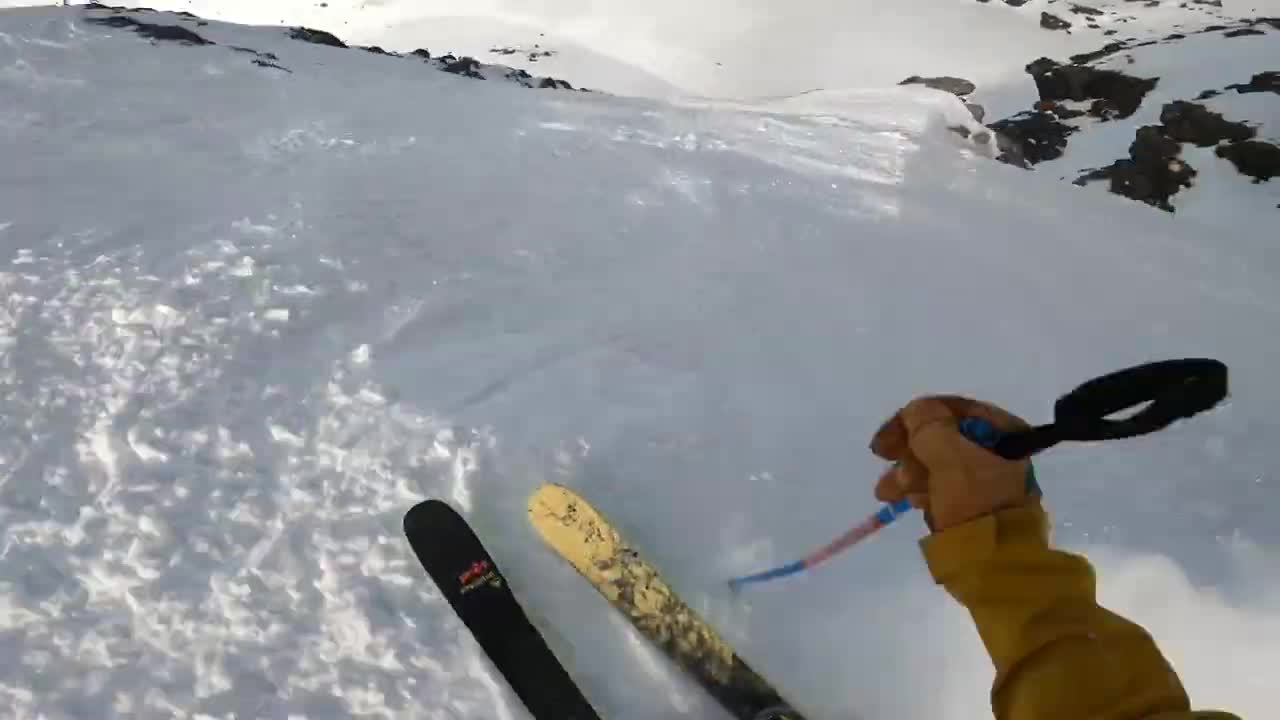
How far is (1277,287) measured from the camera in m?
8.07

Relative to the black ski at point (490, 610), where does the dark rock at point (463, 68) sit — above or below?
below

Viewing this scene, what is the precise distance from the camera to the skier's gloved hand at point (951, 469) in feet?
6.31

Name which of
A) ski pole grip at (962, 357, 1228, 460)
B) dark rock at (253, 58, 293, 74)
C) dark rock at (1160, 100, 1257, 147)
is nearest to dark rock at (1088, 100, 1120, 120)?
dark rock at (1160, 100, 1257, 147)

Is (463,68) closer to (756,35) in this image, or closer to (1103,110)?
(1103,110)

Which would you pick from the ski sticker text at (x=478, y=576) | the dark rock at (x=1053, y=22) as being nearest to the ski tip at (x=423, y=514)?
the ski sticker text at (x=478, y=576)

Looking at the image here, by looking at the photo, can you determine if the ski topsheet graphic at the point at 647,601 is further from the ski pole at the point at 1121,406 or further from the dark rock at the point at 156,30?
the dark rock at the point at 156,30

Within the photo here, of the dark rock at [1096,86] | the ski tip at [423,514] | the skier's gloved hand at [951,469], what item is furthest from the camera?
the dark rock at [1096,86]

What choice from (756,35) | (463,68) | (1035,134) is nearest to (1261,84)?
(1035,134)

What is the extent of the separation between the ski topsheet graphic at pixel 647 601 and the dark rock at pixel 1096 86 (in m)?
20.3

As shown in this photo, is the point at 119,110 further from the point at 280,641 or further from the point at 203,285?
the point at 280,641

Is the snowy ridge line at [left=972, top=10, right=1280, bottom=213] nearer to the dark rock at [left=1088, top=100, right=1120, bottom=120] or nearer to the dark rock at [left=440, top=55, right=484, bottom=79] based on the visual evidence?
the dark rock at [left=1088, top=100, right=1120, bottom=120]

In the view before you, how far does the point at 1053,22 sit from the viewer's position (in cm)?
3055

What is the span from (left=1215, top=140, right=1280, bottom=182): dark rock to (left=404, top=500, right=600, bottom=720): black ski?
17304 mm

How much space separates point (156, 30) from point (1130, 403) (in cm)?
1499
